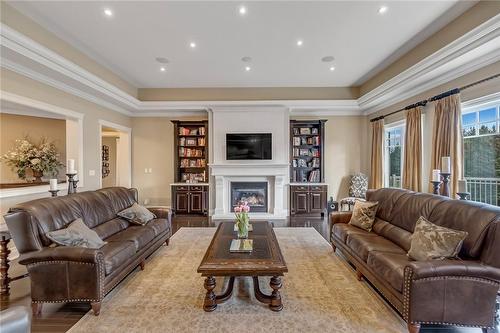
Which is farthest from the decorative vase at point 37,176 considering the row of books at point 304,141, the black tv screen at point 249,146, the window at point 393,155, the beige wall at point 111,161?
the window at point 393,155

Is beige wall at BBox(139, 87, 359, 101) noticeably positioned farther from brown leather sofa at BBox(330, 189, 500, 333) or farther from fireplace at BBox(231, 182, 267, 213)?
brown leather sofa at BBox(330, 189, 500, 333)

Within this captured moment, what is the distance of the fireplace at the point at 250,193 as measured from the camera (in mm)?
6645

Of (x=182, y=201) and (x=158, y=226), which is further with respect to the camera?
(x=182, y=201)

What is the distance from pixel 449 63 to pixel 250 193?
4820 mm

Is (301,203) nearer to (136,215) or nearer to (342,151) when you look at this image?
(342,151)

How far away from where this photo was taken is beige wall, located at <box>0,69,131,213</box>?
11.7 ft

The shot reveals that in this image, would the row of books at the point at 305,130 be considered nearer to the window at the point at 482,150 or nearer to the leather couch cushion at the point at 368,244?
the window at the point at 482,150

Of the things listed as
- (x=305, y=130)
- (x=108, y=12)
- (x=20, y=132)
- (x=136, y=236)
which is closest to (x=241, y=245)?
(x=136, y=236)

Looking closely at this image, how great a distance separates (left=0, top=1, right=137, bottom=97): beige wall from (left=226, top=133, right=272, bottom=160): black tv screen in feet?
9.97

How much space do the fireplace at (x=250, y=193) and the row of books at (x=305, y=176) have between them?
99cm

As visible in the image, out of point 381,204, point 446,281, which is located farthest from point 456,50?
point 446,281

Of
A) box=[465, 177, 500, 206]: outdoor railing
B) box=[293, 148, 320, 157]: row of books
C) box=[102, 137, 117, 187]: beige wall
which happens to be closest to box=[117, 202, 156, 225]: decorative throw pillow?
box=[293, 148, 320, 157]: row of books

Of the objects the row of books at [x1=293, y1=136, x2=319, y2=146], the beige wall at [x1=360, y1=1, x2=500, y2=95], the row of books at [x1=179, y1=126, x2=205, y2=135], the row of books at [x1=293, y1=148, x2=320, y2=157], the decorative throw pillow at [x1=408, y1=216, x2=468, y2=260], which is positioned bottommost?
the decorative throw pillow at [x1=408, y1=216, x2=468, y2=260]

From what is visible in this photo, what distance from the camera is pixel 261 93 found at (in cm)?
667
